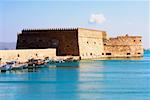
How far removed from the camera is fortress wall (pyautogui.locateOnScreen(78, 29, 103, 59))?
41.7m

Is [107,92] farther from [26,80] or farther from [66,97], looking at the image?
[26,80]

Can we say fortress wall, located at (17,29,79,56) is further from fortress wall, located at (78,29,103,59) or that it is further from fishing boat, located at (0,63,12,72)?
fishing boat, located at (0,63,12,72)

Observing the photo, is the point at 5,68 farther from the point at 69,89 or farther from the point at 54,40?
the point at 54,40

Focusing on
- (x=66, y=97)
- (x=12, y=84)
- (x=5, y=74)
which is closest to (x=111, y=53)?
(x=5, y=74)

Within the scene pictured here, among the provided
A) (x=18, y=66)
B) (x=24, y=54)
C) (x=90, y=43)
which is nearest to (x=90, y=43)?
(x=90, y=43)

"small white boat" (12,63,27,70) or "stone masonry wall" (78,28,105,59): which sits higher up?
"stone masonry wall" (78,28,105,59)

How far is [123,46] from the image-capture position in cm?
4909

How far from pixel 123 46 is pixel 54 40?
10.4 metres

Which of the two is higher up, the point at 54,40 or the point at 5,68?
the point at 54,40

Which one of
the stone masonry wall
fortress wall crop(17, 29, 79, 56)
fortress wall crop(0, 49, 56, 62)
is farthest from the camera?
the stone masonry wall

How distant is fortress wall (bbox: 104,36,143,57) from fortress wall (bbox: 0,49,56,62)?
11.4 m

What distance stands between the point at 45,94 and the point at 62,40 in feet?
86.4

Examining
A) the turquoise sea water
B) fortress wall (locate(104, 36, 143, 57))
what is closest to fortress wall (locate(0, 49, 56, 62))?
the turquoise sea water

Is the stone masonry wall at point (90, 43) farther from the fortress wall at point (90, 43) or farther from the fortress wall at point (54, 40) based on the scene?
the fortress wall at point (54, 40)
